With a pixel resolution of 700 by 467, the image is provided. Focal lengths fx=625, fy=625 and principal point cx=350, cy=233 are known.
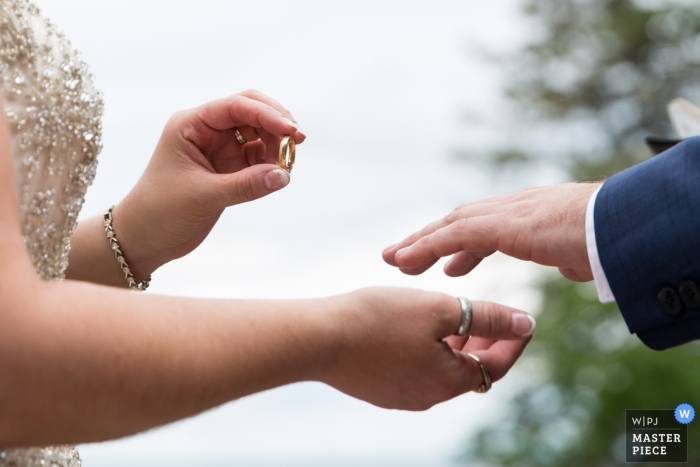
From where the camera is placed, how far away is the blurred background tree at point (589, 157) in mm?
4660

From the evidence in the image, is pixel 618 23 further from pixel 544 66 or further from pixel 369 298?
pixel 369 298

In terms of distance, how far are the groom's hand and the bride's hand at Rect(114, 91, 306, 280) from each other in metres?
0.36

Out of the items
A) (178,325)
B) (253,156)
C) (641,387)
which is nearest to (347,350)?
(178,325)

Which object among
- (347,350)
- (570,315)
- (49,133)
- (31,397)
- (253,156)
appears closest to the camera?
(31,397)

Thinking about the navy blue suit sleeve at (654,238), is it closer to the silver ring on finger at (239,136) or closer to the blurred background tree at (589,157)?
the silver ring on finger at (239,136)

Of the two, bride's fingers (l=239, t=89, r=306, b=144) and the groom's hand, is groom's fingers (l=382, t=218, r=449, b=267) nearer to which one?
the groom's hand

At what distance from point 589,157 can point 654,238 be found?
5557mm

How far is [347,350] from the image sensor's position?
942 millimetres

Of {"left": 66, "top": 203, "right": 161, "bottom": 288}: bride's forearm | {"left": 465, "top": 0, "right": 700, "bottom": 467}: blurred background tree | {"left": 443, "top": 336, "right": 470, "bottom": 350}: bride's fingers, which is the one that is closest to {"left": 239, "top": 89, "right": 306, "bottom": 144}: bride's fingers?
{"left": 66, "top": 203, "right": 161, "bottom": 288}: bride's forearm

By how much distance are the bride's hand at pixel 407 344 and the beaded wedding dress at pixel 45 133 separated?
54 centimetres

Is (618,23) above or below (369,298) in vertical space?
above

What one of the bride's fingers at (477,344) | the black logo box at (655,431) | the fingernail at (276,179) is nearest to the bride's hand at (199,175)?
the fingernail at (276,179)

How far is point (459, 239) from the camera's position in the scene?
4.14 ft

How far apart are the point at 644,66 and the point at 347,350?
22.2ft
